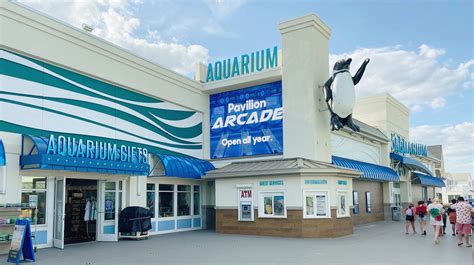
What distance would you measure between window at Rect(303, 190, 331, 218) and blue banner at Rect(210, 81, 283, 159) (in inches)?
138

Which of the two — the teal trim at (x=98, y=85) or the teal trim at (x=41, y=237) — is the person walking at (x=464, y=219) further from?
the teal trim at (x=41, y=237)

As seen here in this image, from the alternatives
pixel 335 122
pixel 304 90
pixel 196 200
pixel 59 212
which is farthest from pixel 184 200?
pixel 335 122

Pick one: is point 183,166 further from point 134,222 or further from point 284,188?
point 284,188

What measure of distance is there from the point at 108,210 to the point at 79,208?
303cm

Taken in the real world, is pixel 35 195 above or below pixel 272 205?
above

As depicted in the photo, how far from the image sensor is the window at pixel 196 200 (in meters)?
20.7

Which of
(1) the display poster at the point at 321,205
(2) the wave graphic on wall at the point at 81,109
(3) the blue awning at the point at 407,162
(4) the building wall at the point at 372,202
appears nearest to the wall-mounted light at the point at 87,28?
(2) the wave graphic on wall at the point at 81,109

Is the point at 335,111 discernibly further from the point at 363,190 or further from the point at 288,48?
the point at 363,190

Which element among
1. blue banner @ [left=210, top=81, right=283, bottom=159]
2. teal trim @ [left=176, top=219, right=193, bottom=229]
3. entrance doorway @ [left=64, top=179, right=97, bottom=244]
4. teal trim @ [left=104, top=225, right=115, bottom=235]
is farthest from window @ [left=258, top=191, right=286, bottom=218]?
entrance doorway @ [left=64, top=179, right=97, bottom=244]

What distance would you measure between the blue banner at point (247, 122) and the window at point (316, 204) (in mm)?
3508

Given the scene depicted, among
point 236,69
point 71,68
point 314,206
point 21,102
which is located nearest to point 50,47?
point 71,68

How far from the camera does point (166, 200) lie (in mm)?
18953

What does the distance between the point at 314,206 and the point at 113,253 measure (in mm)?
7807

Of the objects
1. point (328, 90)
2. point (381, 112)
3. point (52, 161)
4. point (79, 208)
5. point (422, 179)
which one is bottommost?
point (79, 208)
